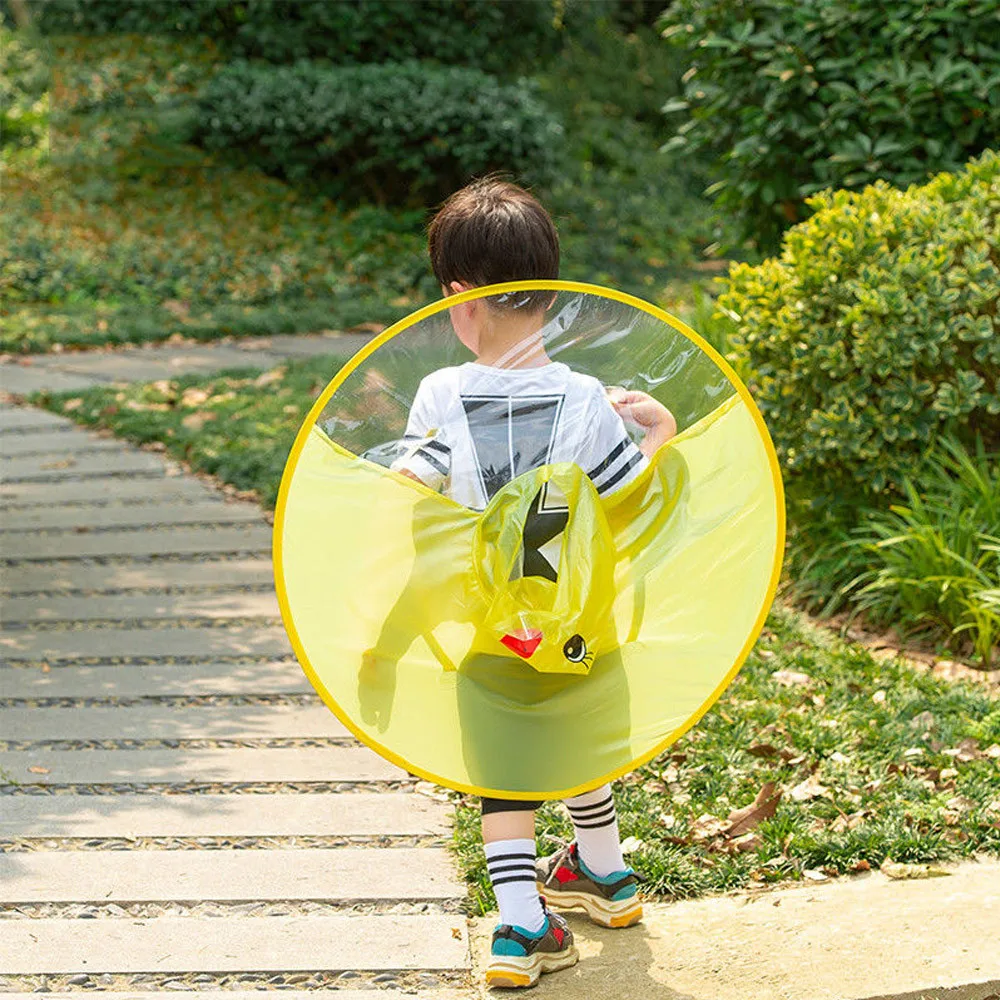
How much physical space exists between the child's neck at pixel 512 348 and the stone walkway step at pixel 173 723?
1.53 meters

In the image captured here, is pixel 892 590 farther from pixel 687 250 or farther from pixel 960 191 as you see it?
pixel 687 250

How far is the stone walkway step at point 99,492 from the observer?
661cm

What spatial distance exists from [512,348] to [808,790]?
1.52 meters

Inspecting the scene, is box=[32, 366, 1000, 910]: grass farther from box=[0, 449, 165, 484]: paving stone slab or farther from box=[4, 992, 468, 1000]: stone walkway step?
box=[0, 449, 165, 484]: paving stone slab

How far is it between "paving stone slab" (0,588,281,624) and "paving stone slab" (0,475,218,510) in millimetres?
1251

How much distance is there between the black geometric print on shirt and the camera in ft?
9.91

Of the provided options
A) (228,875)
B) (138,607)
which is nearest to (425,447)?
(228,875)

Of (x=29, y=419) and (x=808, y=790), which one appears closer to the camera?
(x=808, y=790)

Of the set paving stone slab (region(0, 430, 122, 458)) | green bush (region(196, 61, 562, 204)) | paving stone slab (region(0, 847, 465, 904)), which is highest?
green bush (region(196, 61, 562, 204))

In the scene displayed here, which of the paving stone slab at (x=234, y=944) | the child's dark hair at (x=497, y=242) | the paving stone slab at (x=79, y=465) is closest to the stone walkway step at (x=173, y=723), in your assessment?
the paving stone slab at (x=234, y=944)

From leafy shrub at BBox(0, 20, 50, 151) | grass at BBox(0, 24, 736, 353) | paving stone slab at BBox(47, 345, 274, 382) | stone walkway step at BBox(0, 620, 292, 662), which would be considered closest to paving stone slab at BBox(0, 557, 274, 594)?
stone walkway step at BBox(0, 620, 292, 662)

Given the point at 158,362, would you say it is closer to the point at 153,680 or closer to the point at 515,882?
the point at 153,680

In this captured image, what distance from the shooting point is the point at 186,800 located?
3852mm

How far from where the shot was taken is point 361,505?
122 inches
